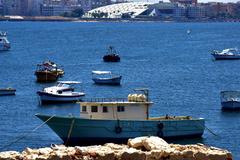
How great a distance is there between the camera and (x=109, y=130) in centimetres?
4391

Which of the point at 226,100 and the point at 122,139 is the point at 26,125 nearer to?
the point at 122,139

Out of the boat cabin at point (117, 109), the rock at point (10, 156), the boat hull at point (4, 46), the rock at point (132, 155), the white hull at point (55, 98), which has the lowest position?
the boat hull at point (4, 46)

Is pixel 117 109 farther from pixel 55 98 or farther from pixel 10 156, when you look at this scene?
pixel 55 98

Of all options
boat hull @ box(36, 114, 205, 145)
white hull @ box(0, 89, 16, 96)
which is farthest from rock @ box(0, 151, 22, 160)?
white hull @ box(0, 89, 16, 96)

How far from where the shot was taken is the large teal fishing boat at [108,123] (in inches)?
1706

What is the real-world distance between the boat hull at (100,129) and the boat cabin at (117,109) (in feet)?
1.18

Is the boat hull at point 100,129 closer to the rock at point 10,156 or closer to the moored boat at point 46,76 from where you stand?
the rock at point 10,156

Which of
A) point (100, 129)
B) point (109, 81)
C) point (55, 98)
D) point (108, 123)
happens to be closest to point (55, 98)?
point (55, 98)

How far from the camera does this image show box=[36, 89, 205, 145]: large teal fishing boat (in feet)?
142

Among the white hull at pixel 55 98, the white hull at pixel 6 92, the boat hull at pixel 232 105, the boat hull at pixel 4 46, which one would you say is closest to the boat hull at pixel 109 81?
the white hull at pixel 6 92

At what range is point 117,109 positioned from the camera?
143 ft

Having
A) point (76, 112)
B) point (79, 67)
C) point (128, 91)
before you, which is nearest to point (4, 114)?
point (76, 112)

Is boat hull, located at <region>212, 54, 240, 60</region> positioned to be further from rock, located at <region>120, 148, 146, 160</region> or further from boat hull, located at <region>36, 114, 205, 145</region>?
rock, located at <region>120, 148, 146, 160</region>

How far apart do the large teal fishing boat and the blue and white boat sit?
53.2 ft
